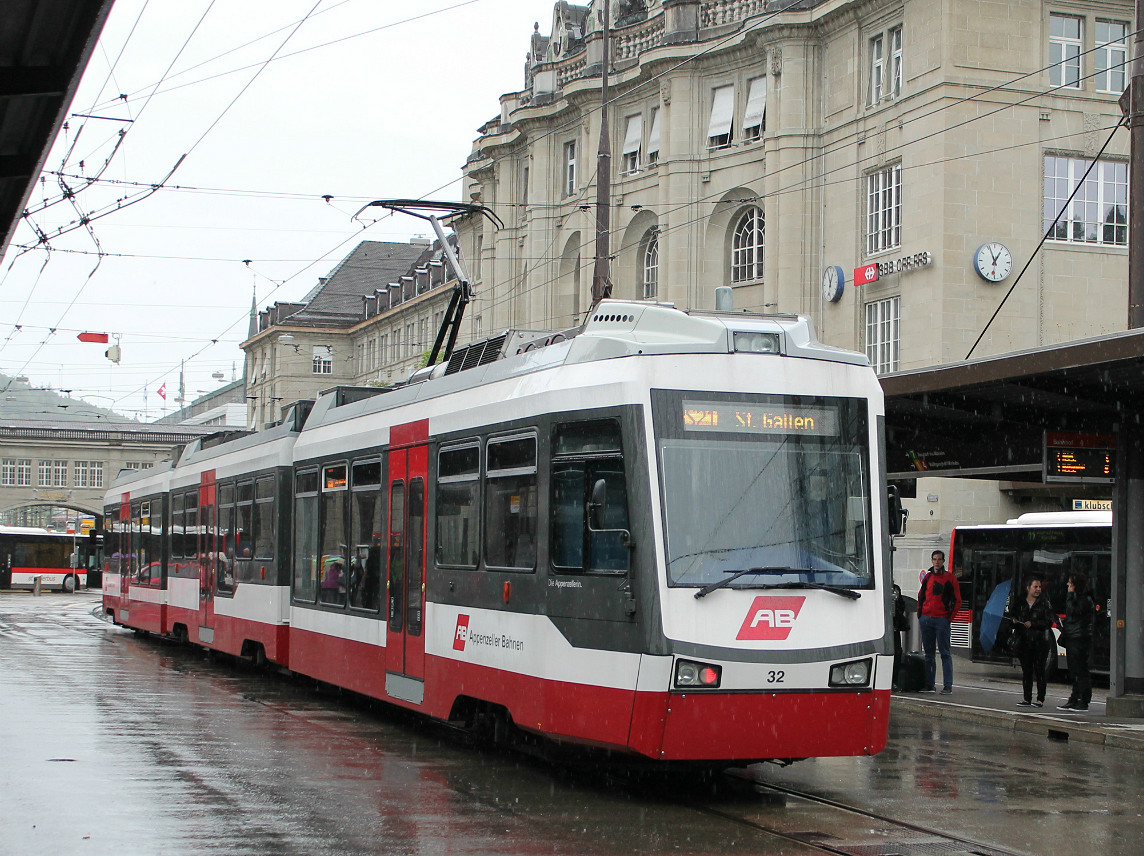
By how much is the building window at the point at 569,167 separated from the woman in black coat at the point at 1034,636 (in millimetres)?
31918

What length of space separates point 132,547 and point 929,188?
18.5 m

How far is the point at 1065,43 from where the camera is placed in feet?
112

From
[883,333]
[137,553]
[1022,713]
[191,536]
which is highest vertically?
[883,333]

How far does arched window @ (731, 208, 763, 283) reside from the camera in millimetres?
39500

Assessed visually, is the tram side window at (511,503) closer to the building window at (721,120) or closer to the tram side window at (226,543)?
the tram side window at (226,543)

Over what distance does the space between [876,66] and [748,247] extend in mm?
6048

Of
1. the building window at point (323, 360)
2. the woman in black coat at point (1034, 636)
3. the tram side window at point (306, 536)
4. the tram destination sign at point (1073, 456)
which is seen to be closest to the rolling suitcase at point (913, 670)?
the woman in black coat at point (1034, 636)

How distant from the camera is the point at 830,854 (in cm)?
806

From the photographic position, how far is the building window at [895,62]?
35000mm

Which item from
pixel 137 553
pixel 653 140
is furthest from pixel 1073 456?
pixel 653 140

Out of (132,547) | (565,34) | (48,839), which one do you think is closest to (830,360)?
(48,839)

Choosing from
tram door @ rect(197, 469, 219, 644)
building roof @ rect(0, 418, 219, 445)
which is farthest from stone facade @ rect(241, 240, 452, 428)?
tram door @ rect(197, 469, 219, 644)

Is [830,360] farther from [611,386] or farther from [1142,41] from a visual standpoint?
[1142,41]

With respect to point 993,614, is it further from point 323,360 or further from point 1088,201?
point 323,360
